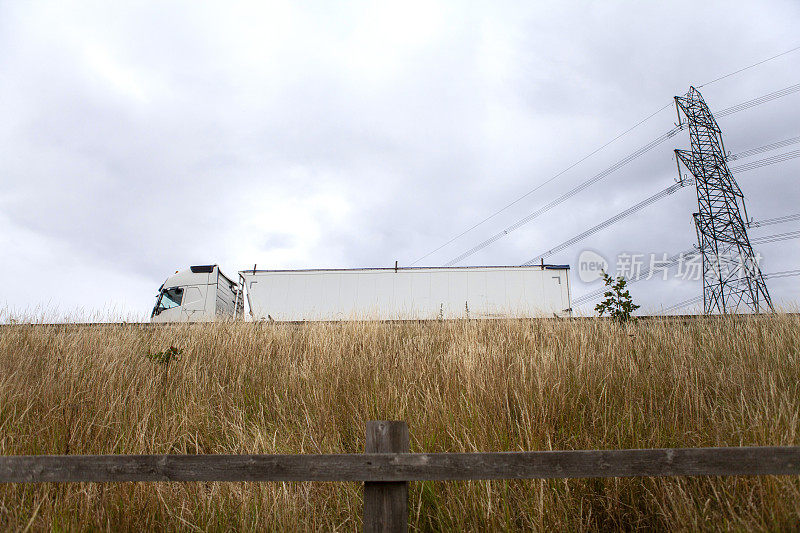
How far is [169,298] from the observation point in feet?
65.5

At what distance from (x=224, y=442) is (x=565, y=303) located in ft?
55.1

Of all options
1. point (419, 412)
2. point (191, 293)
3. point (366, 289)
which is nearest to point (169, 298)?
point (191, 293)

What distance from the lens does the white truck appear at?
1959 centimetres

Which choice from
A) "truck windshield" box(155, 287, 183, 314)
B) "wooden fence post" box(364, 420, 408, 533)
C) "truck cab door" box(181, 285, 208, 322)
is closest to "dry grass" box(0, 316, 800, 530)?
"wooden fence post" box(364, 420, 408, 533)

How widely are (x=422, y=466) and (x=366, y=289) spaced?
1826cm

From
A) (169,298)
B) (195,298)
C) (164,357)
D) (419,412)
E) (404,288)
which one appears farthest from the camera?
(404,288)

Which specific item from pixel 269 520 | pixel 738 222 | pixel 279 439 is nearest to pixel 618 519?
pixel 269 520

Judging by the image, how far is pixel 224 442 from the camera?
5.09 m

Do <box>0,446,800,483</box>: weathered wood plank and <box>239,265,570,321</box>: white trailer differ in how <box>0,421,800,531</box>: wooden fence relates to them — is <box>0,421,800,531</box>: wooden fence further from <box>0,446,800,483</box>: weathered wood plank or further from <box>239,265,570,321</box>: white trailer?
<box>239,265,570,321</box>: white trailer

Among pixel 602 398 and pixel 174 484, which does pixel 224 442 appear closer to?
pixel 174 484

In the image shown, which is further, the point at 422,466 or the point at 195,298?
the point at 195,298

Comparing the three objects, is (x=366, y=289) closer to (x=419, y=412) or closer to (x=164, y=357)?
(x=164, y=357)

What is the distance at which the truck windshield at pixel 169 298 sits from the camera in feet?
64.8

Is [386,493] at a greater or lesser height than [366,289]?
lesser
